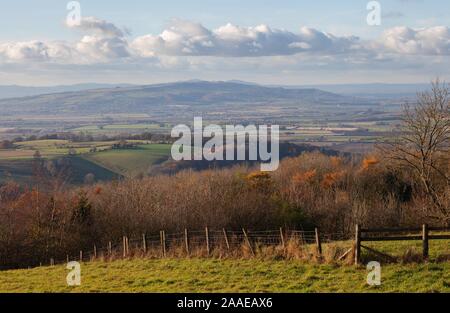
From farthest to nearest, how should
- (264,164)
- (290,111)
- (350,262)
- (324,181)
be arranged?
(290,111) < (264,164) < (324,181) < (350,262)

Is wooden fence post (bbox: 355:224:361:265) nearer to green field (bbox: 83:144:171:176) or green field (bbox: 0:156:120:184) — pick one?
green field (bbox: 0:156:120:184)

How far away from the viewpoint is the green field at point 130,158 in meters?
74.7

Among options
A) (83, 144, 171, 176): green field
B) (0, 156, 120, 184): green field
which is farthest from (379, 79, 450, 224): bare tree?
(83, 144, 171, 176): green field

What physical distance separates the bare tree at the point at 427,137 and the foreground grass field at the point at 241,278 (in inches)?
550

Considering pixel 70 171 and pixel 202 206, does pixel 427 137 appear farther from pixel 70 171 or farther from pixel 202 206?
pixel 70 171

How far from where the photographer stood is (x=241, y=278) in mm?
→ 15648

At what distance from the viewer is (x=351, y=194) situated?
167 ft

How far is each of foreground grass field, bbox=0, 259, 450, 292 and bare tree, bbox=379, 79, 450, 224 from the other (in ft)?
45.8

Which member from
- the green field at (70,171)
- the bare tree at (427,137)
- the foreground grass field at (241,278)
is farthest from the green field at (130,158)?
the foreground grass field at (241,278)

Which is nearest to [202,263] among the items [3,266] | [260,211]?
[3,266]

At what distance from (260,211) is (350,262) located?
2928cm

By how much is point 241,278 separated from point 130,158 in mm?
65176
